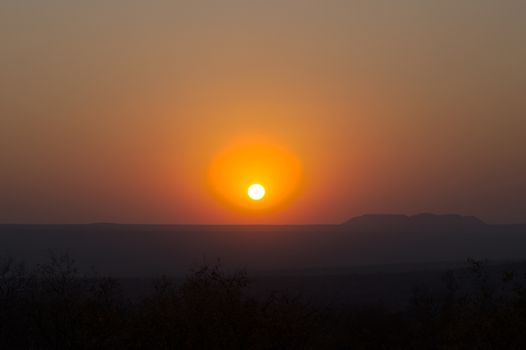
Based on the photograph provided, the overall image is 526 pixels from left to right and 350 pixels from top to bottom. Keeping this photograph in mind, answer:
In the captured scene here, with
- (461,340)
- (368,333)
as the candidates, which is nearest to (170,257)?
(368,333)

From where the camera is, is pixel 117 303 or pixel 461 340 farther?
pixel 117 303

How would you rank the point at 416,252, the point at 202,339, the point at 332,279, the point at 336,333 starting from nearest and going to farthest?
the point at 202,339 < the point at 336,333 < the point at 332,279 < the point at 416,252

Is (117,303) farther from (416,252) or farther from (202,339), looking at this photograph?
(416,252)

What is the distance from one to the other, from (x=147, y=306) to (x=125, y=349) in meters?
1.36

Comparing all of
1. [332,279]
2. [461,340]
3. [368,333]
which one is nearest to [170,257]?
[332,279]

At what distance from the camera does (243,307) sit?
22.5 m

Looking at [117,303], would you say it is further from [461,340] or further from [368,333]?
[368,333]

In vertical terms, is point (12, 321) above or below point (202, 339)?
above

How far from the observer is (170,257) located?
552ft

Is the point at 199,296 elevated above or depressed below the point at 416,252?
below

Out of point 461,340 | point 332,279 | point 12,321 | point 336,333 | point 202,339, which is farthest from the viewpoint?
point 332,279

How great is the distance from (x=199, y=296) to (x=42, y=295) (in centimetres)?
625

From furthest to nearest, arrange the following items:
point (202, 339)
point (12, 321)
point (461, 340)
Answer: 1. point (12, 321)
2. point (461, 340)
3. point (202, 339)

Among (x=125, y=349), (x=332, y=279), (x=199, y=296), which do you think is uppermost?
(x=332, y=279)
